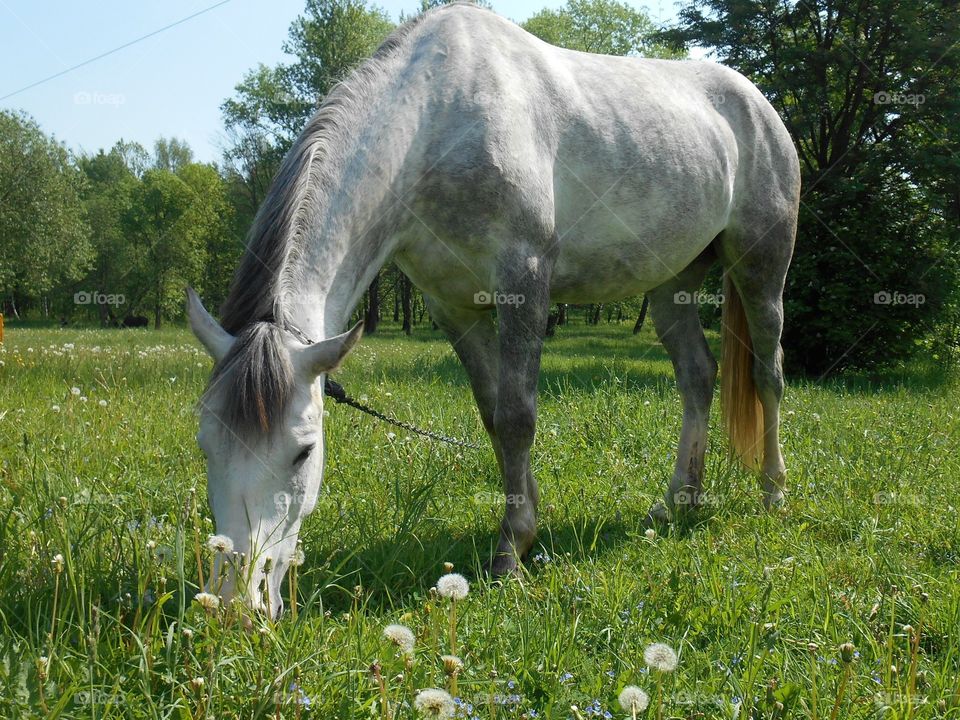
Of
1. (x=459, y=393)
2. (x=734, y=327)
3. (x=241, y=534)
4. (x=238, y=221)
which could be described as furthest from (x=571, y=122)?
(x=238, y=221)

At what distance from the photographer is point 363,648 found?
6.88 feet

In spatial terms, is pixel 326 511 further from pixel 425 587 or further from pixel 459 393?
pixel 459 393

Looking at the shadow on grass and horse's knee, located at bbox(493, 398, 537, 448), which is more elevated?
horse's knee, located at bbox(493, 398, 537, 448)

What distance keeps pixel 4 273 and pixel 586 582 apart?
42.5 meters

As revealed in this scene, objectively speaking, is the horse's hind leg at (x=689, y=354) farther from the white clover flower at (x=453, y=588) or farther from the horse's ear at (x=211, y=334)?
the horse's ear at (x=211, y=334)

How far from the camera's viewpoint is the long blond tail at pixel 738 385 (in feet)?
15.3

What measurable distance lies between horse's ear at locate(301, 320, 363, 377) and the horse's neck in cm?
24

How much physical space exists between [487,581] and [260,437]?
3.68 feet

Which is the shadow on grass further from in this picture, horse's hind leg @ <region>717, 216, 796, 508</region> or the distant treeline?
the distant treeline

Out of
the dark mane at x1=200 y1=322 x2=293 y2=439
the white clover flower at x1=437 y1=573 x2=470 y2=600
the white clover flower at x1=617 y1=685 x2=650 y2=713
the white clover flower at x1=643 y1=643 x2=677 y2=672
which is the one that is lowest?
the white clover flower at x1=617 y1=685 x2=650 y2=713

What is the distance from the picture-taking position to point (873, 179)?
1189 cm

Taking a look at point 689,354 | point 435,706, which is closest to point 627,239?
point 689,354

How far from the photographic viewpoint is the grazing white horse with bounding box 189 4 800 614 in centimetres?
222

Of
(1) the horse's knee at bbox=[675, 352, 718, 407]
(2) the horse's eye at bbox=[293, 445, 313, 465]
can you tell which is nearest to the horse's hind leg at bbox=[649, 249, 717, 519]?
(1) the horse's knee at bbox=[675, 352, 718, 407]
